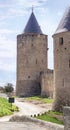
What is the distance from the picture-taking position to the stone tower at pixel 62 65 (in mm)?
26781

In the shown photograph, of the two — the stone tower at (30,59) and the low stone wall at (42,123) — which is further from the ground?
the stone tower at (30,59)

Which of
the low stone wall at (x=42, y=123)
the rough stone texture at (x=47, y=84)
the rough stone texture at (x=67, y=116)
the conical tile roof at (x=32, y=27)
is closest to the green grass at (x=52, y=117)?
the low stone wall at (x=42, y=123)

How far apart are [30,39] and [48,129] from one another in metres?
33.4

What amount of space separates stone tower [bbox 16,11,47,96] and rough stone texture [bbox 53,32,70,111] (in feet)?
70.9

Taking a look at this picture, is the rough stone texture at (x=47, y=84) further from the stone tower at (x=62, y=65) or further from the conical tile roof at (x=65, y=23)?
the stone tower at (x=62, y=65)

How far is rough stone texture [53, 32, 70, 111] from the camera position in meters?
26.8

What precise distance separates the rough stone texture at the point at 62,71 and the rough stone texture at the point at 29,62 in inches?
850

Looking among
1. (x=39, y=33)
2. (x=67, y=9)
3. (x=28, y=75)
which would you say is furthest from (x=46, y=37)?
(x=67, y=9)

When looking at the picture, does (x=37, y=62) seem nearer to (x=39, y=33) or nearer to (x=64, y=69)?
(x=39, y=33)

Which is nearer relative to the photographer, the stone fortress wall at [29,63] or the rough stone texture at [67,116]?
the rough stone texture at [67,116]

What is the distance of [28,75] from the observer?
1945 inches

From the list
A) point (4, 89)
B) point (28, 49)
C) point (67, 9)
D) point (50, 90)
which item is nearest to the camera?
point (67, 9)

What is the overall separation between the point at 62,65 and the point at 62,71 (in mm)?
416

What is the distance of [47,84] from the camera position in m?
44.8
